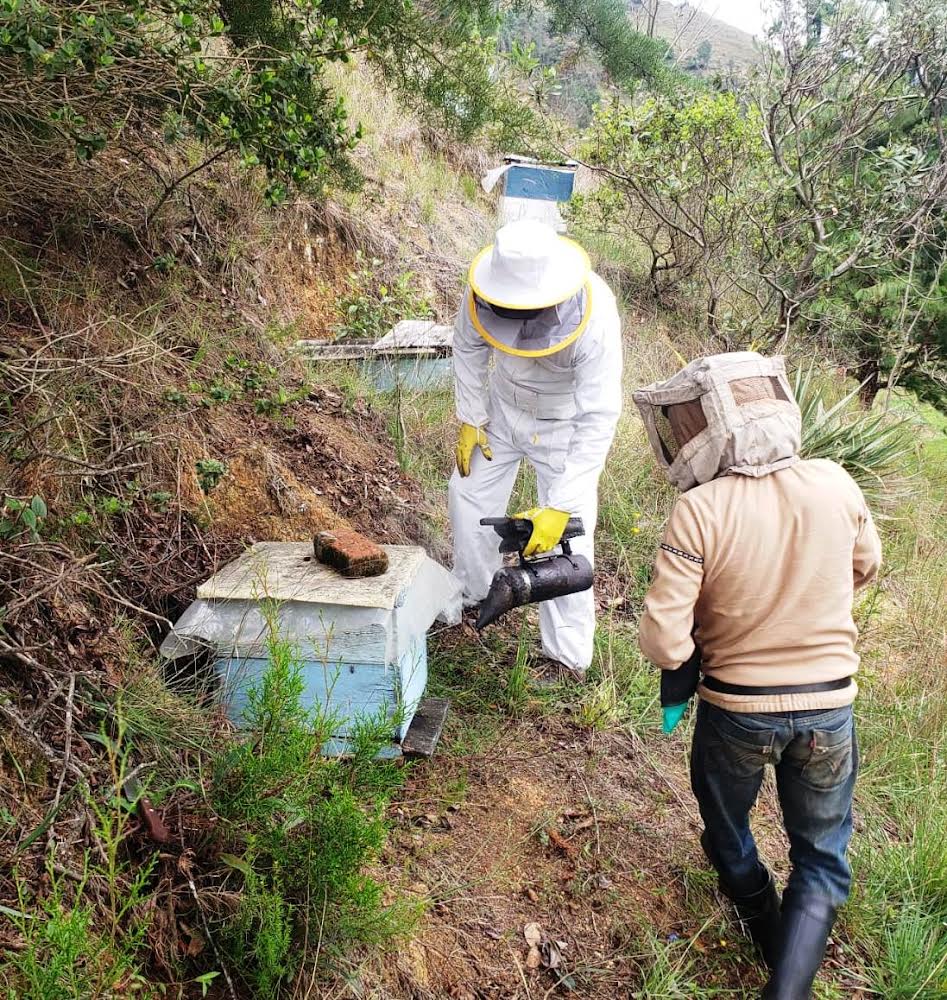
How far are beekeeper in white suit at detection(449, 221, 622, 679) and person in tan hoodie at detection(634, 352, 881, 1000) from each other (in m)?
1.03

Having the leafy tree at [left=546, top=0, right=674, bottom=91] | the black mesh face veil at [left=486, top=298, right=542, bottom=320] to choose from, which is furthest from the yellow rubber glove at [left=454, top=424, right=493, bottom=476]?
the leafy tree at [left=546, top=0, right=674, bottom=91]

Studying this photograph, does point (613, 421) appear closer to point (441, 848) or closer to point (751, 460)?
point (751, 460)

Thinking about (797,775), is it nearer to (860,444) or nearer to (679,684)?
(679,684)

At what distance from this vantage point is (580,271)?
3094mm

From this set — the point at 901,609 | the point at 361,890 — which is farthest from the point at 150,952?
the point at 901,609

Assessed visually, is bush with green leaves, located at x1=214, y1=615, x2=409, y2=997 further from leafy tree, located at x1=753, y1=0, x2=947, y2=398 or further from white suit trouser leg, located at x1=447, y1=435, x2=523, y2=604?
leafy tree, located at x1=753, y1=0, x2=947, y2=398

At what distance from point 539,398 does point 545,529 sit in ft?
2.37

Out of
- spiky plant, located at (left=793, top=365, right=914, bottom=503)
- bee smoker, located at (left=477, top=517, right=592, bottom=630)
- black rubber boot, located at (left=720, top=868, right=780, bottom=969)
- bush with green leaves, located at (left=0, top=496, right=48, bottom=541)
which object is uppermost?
bush with green leaves, located at (left=0, top=496, right=48, bottom=541)

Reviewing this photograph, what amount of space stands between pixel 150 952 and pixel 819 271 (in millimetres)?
7454

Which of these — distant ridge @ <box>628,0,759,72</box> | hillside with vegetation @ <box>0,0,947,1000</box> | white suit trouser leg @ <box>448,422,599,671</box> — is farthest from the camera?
distant ridge @ <box>628,0,759,72</box>

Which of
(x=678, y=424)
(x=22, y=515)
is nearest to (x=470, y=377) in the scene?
(x=678, y=424)

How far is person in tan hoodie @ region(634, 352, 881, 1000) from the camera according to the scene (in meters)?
2.05

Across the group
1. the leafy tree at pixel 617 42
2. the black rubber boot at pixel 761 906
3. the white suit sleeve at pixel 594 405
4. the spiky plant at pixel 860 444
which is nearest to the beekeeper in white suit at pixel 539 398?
the white suit sleeve at pixel 594 405

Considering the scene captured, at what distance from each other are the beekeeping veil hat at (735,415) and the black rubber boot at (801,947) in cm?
122
